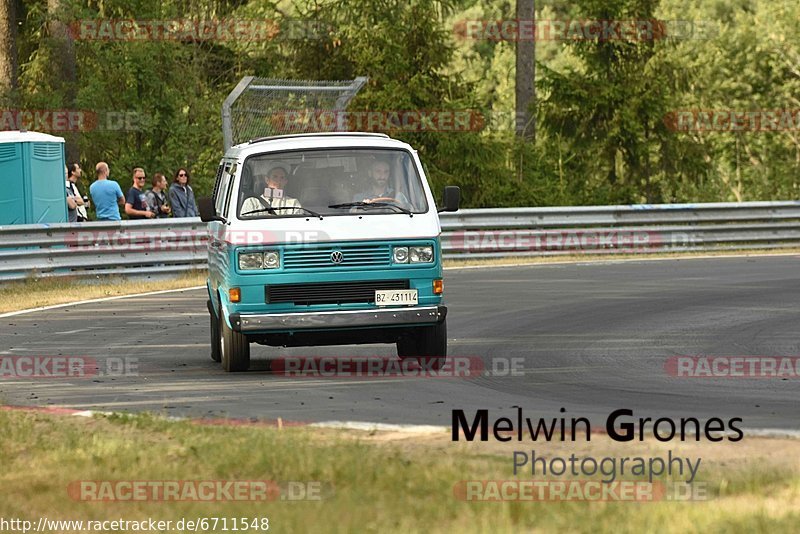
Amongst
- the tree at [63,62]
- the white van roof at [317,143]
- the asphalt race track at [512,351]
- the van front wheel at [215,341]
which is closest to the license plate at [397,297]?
the asphalt race track at [512,351]

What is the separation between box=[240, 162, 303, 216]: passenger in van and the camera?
1283 centimetres

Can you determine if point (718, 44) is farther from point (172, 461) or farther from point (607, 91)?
point (172, 461)

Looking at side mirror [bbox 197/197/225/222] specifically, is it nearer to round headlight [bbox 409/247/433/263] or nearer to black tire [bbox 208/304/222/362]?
black tire [bbox 208/304/222/362]

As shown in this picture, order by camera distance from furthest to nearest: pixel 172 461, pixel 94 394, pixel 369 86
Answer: pixel 369 86 < pixel 94 394 < pixel 172 461

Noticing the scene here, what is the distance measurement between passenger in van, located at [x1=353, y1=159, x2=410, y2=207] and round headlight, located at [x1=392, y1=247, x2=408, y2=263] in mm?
561

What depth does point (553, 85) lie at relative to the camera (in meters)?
36.2

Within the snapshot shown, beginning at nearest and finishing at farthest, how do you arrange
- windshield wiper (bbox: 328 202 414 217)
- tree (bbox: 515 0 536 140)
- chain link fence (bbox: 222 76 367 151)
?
1. windshield wiper (bbox: 328 202 414 217)
2. chain link fence (bbox: 222 76 367 151)
3. tree (bbox: 515 0 536 140)

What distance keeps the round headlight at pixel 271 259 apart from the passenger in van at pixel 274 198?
478 millimetres

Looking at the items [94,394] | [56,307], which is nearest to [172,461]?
[94,394]

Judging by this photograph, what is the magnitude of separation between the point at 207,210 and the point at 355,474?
20.0ft

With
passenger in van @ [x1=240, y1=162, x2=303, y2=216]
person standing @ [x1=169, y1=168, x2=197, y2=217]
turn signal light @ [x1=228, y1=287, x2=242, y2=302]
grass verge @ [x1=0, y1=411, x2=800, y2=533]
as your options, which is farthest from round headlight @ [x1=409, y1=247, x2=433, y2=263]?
person standing @ [x1=169, y1=168, x2=197, y2=217]

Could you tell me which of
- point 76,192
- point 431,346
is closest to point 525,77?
point 76,192

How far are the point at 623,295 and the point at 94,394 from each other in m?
9.60

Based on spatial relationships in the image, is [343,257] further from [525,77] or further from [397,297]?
[525,77]
